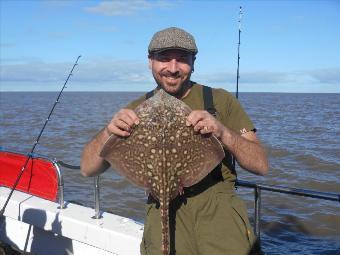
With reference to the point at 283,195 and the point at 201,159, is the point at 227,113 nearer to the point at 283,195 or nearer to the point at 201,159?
the point at 201,159

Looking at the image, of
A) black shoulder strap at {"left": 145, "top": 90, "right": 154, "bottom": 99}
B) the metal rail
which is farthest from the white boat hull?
black shoulder strap at {"left": 145, "top": 90, "right": 154, "bottom": 99}

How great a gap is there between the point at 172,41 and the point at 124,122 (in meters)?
0.72

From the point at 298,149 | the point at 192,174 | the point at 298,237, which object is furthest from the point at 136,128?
the point at 298,149

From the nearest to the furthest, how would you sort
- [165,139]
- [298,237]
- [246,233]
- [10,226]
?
[165,139]
[246,233]
[10,226]
[298,237]

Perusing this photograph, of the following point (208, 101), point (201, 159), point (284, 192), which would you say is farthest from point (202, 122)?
point (284, 192)

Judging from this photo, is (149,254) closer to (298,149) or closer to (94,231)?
(94,231)

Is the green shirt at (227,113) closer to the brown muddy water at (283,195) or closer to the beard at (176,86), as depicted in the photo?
the beard at (176,86)

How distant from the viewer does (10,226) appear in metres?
5.89

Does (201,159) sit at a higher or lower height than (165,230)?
higher

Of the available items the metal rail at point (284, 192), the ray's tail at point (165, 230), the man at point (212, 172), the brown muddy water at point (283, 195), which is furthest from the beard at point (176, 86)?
the brown muddy water at point (283, 195)

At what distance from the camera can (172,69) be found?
3.15 meters

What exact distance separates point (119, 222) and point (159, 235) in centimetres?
187

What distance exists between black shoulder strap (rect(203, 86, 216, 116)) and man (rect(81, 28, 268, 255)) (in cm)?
1

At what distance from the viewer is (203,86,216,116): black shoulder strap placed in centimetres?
319
